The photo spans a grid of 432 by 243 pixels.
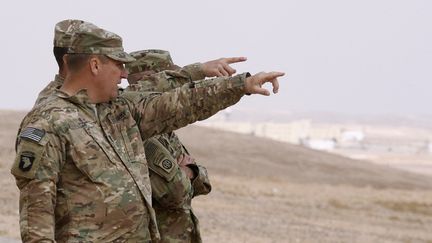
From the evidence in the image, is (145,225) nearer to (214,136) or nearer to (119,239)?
(119,239)

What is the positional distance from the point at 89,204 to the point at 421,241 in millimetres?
14829

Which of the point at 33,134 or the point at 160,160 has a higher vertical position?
the point at 33,134

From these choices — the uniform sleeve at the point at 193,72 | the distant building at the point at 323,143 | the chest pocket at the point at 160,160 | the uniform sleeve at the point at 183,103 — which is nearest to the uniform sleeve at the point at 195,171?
the chest pocket at the point at 160,160

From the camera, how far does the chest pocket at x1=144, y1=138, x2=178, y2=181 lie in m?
4.55

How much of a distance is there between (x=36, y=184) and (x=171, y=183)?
0.95m

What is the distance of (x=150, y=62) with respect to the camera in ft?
16.4

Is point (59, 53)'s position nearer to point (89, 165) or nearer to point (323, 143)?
point (89, 165)

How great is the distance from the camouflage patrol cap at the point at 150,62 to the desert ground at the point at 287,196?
4.91m

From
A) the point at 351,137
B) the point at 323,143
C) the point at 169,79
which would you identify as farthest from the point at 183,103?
the point at 351,137

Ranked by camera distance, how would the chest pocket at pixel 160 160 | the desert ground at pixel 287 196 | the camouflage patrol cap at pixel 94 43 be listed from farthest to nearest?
the desert ground at pixel 287 196, the chest pocket at pixel 160 160, the camouflage patrol cap at pixel 94 43

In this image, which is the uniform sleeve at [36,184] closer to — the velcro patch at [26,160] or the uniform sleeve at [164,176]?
the velcro patch at [26,160]

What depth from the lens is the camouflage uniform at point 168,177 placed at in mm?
4578

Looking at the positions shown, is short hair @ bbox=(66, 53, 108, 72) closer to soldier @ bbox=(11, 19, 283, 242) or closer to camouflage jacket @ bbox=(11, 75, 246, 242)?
soldier @ bbox=(11, 19, 283, 242)

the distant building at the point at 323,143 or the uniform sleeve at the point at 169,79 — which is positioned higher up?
the uniform sleeve at the point at 169,79
